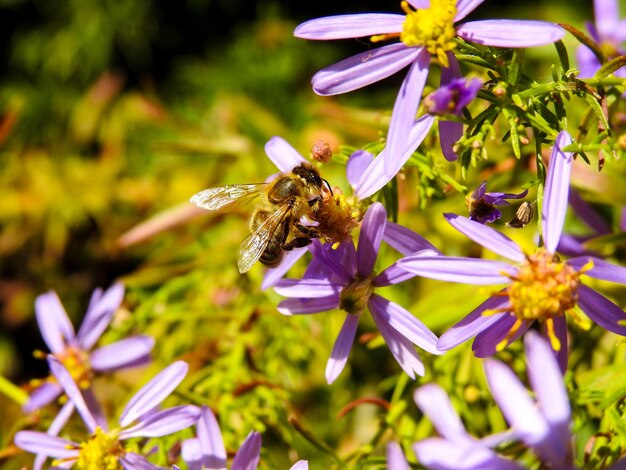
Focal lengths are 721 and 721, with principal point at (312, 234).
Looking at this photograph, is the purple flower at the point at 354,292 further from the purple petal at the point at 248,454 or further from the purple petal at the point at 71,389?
the purple petal at the point at 71,389

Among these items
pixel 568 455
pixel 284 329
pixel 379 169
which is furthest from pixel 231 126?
pixel 568 455

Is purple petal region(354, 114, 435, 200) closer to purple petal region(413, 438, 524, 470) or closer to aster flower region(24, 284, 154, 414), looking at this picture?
purple petal region(413, 438, 524, 470)

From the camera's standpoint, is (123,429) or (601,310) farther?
(123,429)

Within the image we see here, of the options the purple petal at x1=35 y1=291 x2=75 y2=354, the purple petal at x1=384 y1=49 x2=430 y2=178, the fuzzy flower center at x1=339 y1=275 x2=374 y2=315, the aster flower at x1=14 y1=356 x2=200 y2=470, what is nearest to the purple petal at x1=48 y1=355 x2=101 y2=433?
the aster flower at x1=14 y1=356 x2=200 y2=470

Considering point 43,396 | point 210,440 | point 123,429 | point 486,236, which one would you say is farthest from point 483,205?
point 43,396

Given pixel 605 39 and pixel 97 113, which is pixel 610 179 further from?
pixel 97 113

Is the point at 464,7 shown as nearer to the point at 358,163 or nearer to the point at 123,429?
the point at 358,163
